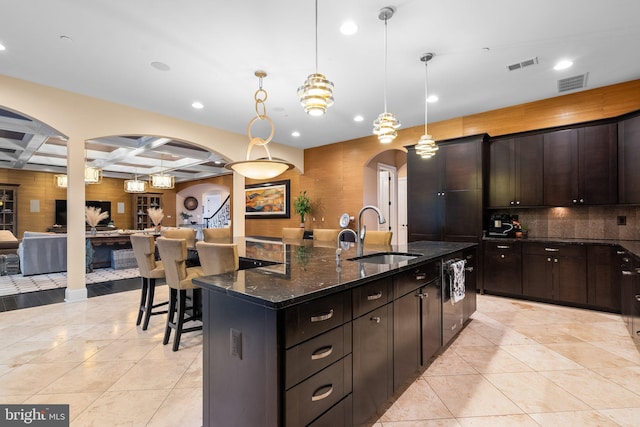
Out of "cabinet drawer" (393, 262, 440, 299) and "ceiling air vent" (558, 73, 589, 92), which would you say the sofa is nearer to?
"cabinet drawer" (393, 262, 440, 299)

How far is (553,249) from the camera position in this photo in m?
4.00

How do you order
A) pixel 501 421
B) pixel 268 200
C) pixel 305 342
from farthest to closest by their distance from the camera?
1. pixel 268 200
2. pixel 501 421
3. pixel 305 342

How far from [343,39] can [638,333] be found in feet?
A: 12.6

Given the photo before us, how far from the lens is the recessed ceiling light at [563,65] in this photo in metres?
3.37

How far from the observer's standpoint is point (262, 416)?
1202 millimetres

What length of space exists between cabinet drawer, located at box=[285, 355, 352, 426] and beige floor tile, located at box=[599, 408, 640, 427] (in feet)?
5.70

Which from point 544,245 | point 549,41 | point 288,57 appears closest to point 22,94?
point 288,57

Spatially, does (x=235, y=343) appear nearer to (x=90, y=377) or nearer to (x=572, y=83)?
(x=90, y=377)

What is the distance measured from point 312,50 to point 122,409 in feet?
11.3

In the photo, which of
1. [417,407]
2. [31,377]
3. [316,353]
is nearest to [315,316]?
[316,353]

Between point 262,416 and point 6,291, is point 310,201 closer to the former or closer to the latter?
point 6,291

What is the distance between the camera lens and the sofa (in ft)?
18.9

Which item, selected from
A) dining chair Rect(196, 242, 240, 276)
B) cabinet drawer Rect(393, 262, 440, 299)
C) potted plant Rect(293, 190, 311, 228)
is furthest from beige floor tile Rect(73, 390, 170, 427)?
potted plant Rect(293, 190, 311, 228)

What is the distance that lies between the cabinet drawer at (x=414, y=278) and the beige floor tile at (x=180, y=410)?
1458mm
